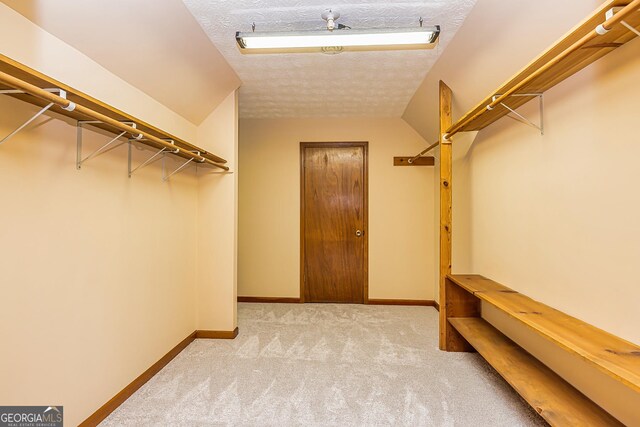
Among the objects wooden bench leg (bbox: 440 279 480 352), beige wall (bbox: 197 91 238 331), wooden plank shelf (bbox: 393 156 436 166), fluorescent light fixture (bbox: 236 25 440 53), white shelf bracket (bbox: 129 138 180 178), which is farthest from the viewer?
wooden plank shelf (bbox: 393 156 436 166)

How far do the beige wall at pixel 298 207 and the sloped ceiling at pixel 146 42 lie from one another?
158 centimetres

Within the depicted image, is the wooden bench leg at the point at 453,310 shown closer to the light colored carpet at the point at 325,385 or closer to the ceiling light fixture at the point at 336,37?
the light colored carpet at the point at 325,385

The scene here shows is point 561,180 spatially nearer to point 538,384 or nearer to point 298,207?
point 538,384

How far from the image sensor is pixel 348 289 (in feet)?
13.9

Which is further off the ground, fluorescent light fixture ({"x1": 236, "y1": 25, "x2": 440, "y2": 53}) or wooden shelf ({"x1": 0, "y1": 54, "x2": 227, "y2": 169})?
fluorescent light fixture ({"x1": 236, "y1": 25, "x2": 440, "y2": 53})

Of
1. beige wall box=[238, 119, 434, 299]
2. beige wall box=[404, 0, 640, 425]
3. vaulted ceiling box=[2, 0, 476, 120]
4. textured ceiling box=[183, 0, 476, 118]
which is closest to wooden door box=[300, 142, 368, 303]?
beige wall box=[238, 119, 434, 299]

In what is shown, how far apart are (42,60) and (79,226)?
83cm

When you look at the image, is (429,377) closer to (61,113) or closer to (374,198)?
(374,198)

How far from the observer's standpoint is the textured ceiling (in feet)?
6.32

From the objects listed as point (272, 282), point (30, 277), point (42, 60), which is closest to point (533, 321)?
point (30, 277)

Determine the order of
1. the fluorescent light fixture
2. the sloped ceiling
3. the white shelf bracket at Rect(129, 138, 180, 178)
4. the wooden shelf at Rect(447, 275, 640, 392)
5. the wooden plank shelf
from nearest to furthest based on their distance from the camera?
1. the wooden shelf at Rect(447, 275, 640, 392)
2. the sloped ceiling
3. the fluorescent light fixture
4. the white shelf bracket at Rect(129, 138, 180, 178)
5. the wooden plank shelf

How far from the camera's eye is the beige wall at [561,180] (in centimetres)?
134

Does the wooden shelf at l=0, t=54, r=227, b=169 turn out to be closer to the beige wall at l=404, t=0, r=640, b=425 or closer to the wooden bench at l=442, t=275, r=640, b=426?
the beige wall at l=404, t=0, r=640, b=425

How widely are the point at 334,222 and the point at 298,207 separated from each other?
0.55 meters
